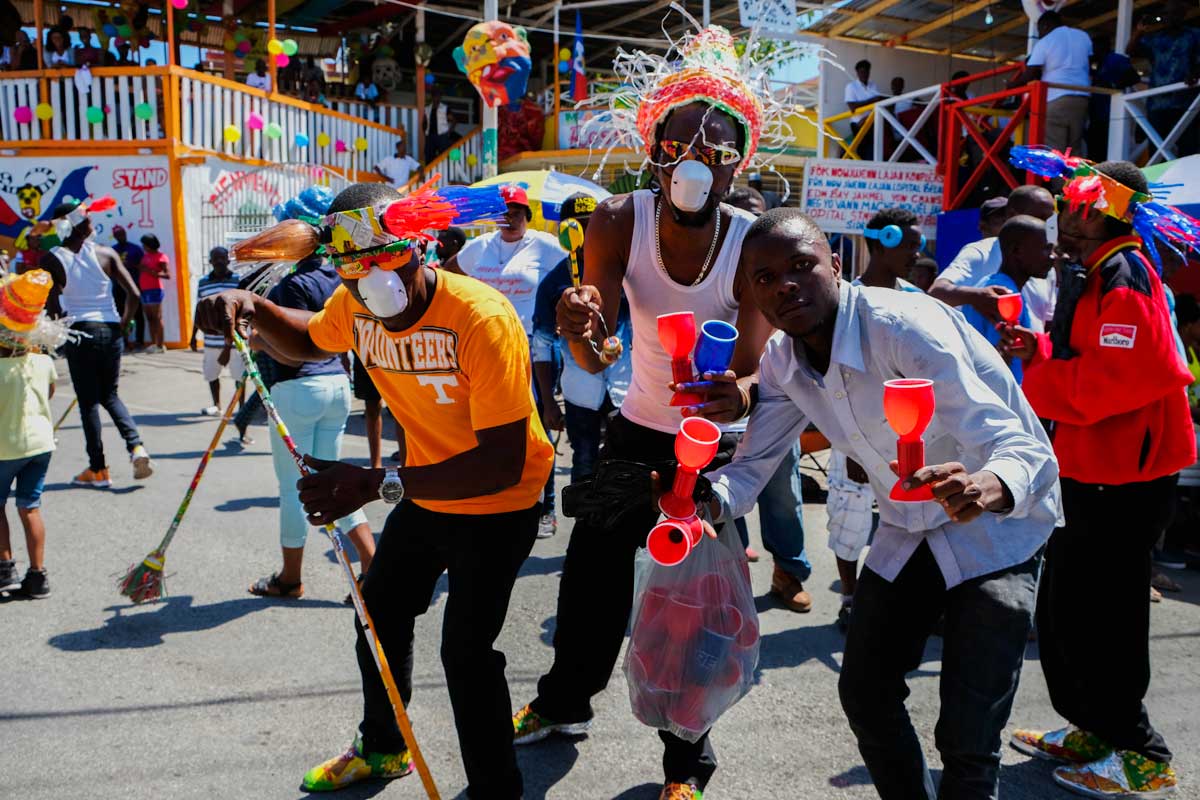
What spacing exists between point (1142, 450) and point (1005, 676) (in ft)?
3.93

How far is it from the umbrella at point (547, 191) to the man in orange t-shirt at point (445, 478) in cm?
708

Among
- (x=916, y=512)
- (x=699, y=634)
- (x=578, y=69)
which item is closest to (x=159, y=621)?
(x=699, y=634)

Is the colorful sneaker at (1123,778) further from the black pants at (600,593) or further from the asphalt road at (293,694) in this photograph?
the black pants at (600,593)

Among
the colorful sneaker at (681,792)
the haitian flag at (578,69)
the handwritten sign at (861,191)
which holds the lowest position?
the colorful sneaker at (681,792)

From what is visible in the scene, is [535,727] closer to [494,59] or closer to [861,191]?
[861,191]

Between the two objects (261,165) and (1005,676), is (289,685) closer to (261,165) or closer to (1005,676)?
(1005,676)

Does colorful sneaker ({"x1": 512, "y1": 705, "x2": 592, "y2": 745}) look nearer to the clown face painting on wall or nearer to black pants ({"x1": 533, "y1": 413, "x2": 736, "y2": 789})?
black pants ({"x1": 533, "y1": 413, "x2": 736, "y2": 789})

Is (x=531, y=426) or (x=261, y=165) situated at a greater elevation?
(x=261, y=165)

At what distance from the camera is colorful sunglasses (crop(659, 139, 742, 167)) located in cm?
281

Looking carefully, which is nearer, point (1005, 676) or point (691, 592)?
point (1005, 676)

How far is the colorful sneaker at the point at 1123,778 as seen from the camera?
9.35 ft

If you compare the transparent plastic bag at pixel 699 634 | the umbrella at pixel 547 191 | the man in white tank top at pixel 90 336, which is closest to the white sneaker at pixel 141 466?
the man in white tank top at pixel 90 336

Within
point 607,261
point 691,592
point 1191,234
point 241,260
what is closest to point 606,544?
point 691,592

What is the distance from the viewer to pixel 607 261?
3006 millimetres
